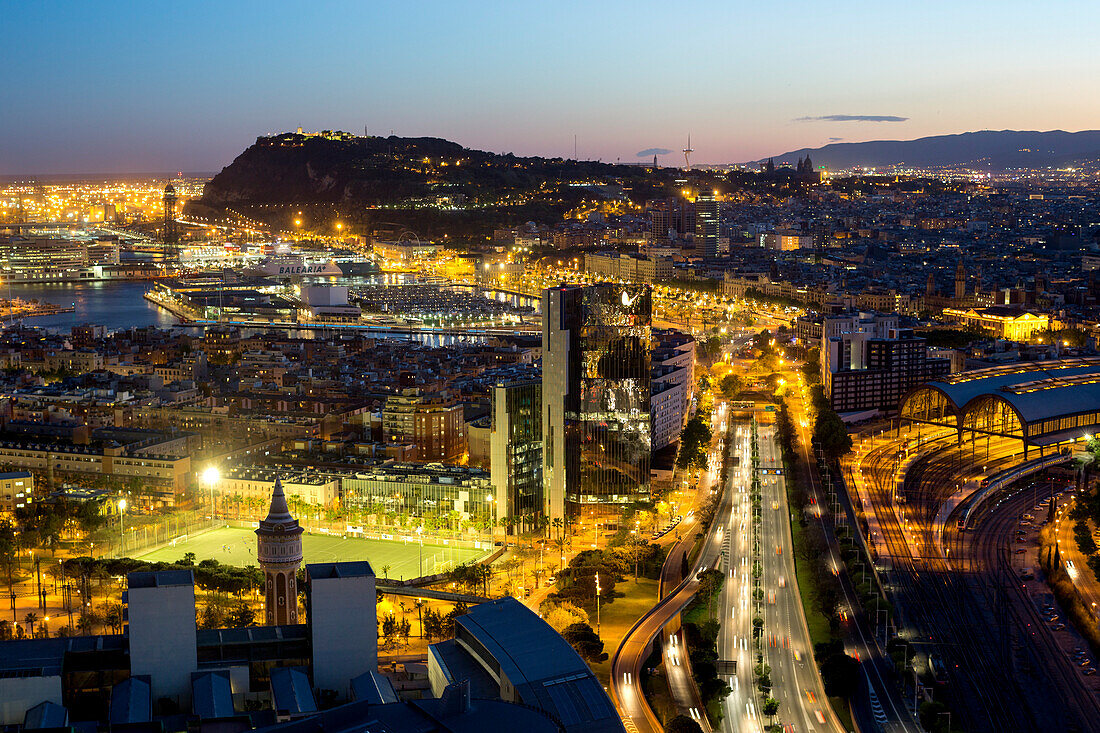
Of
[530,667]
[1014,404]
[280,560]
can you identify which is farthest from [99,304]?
[530,667]

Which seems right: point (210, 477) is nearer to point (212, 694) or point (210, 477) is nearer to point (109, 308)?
point (212, 694)

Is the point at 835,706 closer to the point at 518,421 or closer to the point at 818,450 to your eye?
the point at 518,421

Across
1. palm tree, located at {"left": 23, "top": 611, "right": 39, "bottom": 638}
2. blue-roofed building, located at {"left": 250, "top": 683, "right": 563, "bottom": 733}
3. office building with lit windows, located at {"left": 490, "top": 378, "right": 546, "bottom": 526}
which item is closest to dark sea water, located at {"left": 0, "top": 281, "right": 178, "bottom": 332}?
office building with lit windows, located at {"left": 490, "top": 378, "right": 546, "bottom": 526}

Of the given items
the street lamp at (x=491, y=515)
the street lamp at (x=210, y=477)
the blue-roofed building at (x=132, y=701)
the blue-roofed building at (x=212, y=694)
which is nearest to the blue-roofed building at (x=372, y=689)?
the blue-roofed building at (x=212, y=694)

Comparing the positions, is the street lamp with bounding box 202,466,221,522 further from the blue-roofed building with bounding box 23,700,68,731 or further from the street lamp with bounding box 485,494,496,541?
the blue-roofed building with bounding box 23,700,68,731

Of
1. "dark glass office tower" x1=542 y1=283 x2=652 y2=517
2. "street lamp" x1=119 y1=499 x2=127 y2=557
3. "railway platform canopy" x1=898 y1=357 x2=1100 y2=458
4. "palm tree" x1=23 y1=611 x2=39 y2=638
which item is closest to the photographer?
"palm tree" x1=23 y1=611 x2=39 y2=638

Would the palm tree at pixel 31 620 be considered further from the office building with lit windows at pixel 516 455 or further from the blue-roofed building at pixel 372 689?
the office building with lit windows at pixel 516 455
